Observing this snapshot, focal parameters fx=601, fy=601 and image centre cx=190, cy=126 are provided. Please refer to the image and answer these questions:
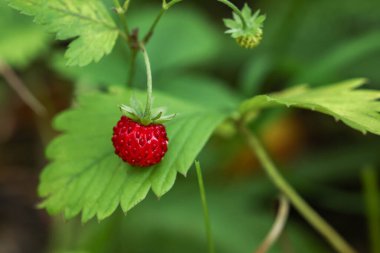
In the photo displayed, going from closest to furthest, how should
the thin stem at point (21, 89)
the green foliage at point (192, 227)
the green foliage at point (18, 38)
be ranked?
the green foliage at point (192, 227) → the thin stem at point (21, 89) → the green foliage at point (18, 38)

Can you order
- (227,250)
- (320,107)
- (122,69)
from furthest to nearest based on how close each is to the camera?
(122,69), (227,250), (320,107)

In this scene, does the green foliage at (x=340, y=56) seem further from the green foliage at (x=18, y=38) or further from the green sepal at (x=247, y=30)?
the green foliage at (x=18, y=38)

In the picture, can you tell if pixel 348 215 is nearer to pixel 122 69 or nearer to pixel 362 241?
pixel 362 241

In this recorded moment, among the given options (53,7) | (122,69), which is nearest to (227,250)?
(122,69)

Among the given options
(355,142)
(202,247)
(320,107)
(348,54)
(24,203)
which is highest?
(320,107)

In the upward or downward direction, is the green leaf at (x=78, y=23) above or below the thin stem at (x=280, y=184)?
above

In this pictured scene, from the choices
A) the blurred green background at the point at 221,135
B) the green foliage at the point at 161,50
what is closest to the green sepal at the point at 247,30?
the blurred green background at the point at 221,135

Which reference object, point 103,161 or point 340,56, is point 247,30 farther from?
point 340,56
